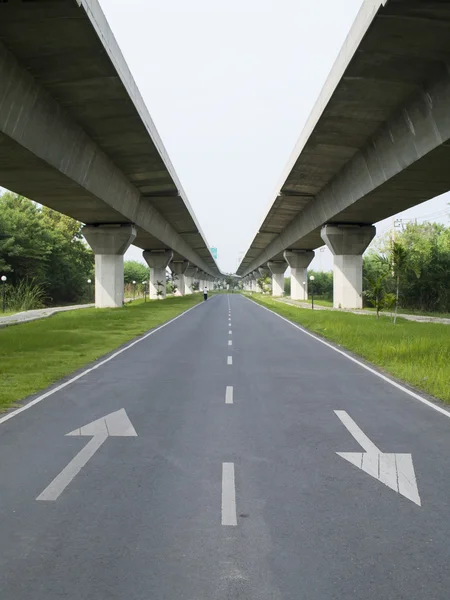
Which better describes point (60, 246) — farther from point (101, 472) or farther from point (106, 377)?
point (101, 472)

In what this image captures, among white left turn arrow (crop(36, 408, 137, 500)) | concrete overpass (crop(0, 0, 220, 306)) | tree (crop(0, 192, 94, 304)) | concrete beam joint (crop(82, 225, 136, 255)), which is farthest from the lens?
tree (crop(0, 192, 94, 304))

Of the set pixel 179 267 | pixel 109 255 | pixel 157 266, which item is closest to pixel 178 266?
pixel 179 267

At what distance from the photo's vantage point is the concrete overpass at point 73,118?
12234 mm

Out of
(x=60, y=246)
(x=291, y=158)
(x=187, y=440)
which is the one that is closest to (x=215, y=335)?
(x=291, y=158)

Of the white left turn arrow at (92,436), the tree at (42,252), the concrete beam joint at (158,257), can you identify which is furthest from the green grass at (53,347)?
the concrete beam joint at (158,257)

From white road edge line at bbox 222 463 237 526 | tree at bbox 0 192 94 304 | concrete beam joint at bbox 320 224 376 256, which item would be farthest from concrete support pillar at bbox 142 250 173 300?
white road edge line at bbox 222 463 237 526

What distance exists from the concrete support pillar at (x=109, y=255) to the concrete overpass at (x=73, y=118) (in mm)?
3195

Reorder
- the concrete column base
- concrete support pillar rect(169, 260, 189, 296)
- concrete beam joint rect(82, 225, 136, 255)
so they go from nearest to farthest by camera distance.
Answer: concrete beam joint rect(82, 225, 136, 255) → the concrete column base → concrete support pillar rect(169, 260, 189, 296)

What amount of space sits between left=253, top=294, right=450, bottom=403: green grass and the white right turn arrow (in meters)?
3.81

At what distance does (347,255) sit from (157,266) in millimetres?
29324

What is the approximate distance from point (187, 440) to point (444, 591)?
157 inches

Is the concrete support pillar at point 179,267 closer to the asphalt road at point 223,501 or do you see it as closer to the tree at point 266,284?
the tree at point 266,284

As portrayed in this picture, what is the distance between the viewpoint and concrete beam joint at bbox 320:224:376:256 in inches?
1460

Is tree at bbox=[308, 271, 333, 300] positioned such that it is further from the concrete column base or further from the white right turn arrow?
the white right turn arrow
